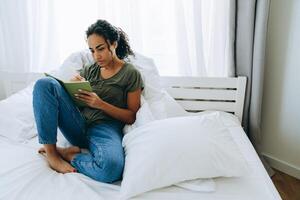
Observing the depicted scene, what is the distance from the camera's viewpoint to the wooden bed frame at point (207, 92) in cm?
188

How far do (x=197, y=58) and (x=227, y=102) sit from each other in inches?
15.0

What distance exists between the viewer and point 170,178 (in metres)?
1.05

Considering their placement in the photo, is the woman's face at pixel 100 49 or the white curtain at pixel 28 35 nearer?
the woman's face at pixel 100 49

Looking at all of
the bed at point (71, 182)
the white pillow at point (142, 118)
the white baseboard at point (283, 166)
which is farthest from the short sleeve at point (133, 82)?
the white baseboard at point (283, 166)

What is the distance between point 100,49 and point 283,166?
5.08 feet

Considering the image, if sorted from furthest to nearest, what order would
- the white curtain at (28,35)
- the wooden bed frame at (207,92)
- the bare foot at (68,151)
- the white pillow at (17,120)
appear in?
the white curtain at (28,35)
the wooden bed frame at (207,92)
the white pillow at (17,120)
the bare foot at (68,151)

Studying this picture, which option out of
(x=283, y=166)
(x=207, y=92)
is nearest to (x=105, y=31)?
(x=207, y=92)

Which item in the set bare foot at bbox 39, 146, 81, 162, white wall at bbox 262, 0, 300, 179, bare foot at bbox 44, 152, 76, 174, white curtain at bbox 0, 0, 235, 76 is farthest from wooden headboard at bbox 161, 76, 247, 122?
bare foot at bbox 44, 152, 76, 174

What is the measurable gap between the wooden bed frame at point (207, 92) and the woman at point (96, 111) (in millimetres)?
431

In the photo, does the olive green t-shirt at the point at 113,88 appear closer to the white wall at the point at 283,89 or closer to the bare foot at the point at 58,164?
the bare foot at the point at 58,164

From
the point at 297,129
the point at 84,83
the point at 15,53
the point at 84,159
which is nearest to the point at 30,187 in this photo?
the point at 84,159

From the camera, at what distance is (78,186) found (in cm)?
110

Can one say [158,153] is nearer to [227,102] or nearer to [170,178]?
[170,178]

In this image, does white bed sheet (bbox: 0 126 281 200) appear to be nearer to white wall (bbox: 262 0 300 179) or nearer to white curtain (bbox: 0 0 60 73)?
white wall (bbox: 262 0 300 179)
